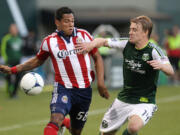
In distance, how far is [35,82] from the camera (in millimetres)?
7824

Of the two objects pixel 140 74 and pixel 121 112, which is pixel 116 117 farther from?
pixel 140 74

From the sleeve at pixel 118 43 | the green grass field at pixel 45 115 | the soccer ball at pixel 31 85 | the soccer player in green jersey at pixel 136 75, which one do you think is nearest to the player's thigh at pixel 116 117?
the soccer player in green jersey at pixel 136 75

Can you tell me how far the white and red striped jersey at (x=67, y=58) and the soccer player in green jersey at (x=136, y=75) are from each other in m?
0.16

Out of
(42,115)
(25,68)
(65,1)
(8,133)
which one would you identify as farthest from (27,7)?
(25,68)

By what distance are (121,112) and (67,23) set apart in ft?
4.97

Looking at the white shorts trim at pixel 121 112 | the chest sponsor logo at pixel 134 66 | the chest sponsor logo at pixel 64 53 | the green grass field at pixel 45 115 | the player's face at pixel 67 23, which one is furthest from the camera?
the green grass field at pixel 45 115

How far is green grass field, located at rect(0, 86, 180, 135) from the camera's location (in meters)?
10.3

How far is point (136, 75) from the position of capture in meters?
7.53

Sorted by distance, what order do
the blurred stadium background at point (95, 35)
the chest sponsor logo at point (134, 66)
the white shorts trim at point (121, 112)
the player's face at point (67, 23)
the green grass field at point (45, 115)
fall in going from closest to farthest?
1. the white shorts trim at point (121, 112)
2. the chest sponsor logo at point (134, 66)
3. the player's face at point (67, 23)
4. the green grass field at point (45, 115)
5. the blurred stadium background at point (95, 35)

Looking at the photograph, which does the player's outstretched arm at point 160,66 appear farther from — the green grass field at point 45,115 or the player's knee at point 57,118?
the green grass field at point 45,115

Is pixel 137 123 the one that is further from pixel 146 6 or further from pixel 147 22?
pixel 146 6

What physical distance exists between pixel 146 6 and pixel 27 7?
8.02 m

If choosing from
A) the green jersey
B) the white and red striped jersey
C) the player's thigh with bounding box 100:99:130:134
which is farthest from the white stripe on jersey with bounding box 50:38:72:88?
the green jersey

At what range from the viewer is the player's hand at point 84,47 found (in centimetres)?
752
